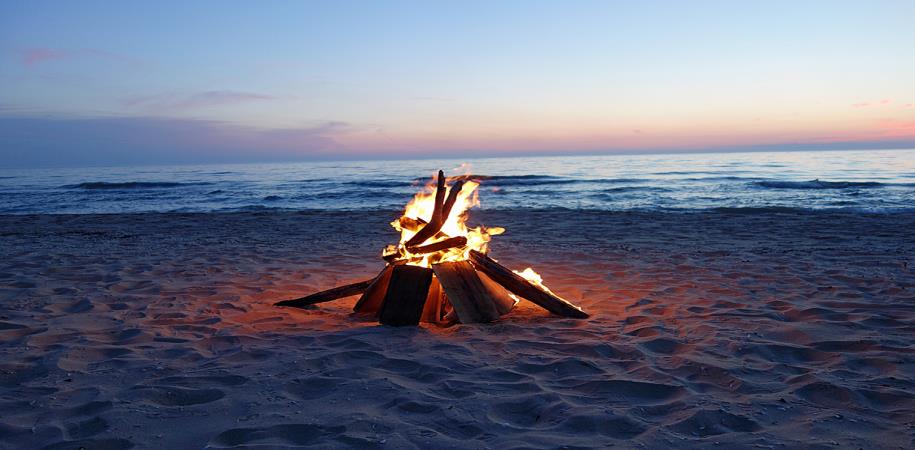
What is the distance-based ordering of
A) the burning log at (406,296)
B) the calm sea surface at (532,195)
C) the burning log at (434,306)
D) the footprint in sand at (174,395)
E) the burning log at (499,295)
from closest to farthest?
the footprint in sand at (174,395)
the burning log at (406,296)
the burning log at (434,306)
the burning log at (499,295)
the calm sea surface at (532,195)

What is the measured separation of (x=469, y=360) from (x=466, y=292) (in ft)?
3.91

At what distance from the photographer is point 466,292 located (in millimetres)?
5312

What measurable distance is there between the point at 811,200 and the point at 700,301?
64.8 feet

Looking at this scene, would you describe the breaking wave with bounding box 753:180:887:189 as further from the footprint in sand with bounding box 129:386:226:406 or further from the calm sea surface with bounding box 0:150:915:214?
the footprint in sand with bounding box 129:386:226:406

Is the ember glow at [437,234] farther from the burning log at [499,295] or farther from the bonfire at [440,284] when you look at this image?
the burning log at [499,295]

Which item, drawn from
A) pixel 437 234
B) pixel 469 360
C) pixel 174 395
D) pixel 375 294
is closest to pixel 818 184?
pixel 437 234

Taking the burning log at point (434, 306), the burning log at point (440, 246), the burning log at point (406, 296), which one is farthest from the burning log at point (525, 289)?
the burning log at point (406, 296)

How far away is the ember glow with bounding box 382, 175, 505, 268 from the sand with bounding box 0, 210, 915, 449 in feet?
2.52

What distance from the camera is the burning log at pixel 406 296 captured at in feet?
16.8

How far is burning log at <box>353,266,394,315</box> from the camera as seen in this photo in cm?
553

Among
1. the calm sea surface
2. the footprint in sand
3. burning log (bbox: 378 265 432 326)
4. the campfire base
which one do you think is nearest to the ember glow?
the campfire base

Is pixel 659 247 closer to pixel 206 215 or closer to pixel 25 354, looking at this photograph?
pixel 25 354

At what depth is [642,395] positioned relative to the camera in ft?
11.6

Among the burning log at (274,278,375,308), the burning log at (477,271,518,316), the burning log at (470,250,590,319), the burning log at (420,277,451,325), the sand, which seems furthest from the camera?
the burning log at (274,278,375,308)
